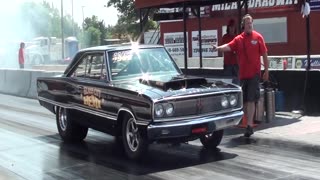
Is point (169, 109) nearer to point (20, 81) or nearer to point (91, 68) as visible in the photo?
point (91, 68)

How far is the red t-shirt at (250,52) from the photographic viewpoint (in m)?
8.77

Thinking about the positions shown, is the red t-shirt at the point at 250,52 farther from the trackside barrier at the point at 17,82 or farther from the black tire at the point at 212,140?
the trackside barrier at the point at 17,82

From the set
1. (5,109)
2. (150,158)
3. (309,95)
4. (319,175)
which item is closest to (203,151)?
(150,158)

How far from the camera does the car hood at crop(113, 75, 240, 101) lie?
23.0 feet

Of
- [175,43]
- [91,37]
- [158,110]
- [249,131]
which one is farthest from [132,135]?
[91,37]

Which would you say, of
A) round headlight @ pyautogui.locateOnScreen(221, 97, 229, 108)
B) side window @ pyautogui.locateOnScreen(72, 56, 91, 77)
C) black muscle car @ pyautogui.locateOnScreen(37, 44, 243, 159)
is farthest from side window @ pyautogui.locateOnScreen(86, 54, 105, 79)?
round headlight @ pyautogui.locateOnScreen(221, 97, 229, 108)

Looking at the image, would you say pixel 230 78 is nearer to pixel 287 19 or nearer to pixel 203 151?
pixel 203 151

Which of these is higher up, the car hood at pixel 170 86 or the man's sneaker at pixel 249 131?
the car hood at pixel 170 86

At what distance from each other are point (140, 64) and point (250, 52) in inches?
75.5

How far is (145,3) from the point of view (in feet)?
45.0

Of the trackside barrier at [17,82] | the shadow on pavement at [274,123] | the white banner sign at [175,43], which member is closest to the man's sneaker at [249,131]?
the shadow on pavement at [274,123]

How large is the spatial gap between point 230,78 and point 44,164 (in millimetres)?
4688

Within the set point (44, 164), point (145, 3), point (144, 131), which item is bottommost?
point (44, 164)

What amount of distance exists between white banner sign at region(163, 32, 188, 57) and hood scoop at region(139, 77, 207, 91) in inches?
816
